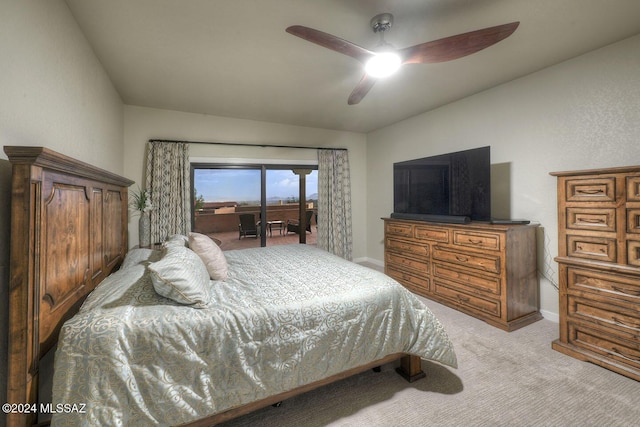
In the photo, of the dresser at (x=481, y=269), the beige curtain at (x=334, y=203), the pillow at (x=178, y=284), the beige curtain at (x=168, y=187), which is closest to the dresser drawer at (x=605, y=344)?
the dresser at (x=481, y=269)

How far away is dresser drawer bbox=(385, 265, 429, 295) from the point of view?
345 centimetres

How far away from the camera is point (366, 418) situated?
158 centimetres

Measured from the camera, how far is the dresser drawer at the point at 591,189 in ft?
6.54

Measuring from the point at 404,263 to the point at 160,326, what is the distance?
3.15 meters

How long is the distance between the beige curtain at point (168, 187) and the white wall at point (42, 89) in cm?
117

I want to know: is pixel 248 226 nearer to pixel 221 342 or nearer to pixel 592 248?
pixel 221 342

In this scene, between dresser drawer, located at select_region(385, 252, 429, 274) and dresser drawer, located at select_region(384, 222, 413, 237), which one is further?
dresser drawer, located at select_region(384, 222, 413, 237)

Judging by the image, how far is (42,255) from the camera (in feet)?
3.76

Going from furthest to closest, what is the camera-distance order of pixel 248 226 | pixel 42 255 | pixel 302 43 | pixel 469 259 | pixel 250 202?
1. pixel 248 226
2. pixel 250 202
3. pixel 469 259
4. pixel 302 43
5. pixel 42 255

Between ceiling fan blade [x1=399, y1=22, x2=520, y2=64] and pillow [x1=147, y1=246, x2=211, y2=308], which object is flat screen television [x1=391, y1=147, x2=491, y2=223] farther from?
Answer: pillow [x1=147, y1=246, x2=211, y2=308]

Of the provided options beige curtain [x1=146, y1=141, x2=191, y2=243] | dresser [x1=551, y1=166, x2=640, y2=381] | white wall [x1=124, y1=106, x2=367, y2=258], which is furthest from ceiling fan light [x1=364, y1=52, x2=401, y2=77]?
beige curtain [x1=146, y1=141, x2=191, y2=243]

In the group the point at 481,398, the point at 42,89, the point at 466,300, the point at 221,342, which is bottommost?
the point at 481,398

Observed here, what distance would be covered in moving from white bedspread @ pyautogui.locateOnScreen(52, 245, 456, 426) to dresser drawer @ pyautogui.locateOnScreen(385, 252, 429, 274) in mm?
1678

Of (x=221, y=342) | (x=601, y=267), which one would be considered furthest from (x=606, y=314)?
(x=221, y=342)
